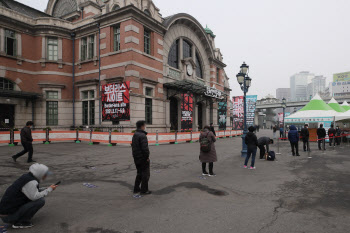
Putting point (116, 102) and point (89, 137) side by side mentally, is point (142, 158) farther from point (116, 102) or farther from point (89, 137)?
point (89, 137)

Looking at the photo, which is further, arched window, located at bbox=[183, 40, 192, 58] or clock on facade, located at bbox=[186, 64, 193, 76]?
arched window, located at bbox=[183, 40, 192, 58]

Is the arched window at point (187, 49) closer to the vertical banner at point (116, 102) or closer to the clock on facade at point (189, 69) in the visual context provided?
the clock on facade at point (189, 69)

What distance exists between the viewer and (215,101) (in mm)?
29547

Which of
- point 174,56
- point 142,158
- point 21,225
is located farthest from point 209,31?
point 21,225

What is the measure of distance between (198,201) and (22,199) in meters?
3.34

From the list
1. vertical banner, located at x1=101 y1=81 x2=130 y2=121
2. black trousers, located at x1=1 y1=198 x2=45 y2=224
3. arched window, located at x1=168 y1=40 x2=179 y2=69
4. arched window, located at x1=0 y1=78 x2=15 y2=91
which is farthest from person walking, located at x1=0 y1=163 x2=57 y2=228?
arched window, located at x1=168 y1=40 x2=179 y2=69

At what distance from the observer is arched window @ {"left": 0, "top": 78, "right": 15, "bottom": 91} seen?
17.7 meters

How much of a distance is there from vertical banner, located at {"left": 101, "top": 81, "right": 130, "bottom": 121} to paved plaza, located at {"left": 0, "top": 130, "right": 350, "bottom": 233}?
8.74m

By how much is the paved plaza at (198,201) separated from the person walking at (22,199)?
1.05 feet

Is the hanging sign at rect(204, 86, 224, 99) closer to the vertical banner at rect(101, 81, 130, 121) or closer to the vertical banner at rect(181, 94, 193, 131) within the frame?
the vertical banner at rect(181, 94, 193, 131)

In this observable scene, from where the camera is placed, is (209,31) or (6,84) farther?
(209,31)

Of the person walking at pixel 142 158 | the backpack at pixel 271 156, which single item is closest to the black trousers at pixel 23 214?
the person walking at pixel 142 158

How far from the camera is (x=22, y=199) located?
3504 mm

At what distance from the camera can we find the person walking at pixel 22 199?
11.3ft
